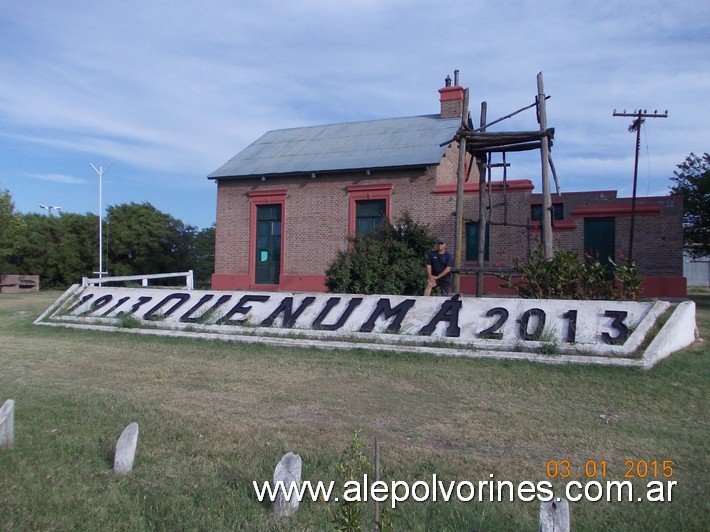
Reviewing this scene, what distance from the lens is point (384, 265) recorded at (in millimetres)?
14086

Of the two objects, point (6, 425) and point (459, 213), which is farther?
point (459, 213)

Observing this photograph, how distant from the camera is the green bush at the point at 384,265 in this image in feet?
44.7

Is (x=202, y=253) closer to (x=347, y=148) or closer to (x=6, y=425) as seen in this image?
(x=347, y=148)

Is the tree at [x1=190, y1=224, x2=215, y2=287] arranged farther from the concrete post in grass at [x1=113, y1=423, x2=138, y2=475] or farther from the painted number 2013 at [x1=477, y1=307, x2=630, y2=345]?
the concrete post in grass at [x1=113, y1=423, x2=138, y2=475]

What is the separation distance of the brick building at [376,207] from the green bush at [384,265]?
3673 mm

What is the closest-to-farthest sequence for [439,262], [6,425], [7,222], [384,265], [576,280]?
[6,425] < [576,280] < [439,262] < [384,265] < [7,222]

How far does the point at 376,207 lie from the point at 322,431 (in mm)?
17021

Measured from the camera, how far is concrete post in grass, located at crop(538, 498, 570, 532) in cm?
280

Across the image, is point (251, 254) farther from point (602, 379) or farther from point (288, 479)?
point (288, 479)

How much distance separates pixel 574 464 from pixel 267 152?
22.7 m

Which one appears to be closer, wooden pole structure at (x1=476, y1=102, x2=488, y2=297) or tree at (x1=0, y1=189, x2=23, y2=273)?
wooden pole structure at (x1=476, y1=102, x2=488, y2=297)

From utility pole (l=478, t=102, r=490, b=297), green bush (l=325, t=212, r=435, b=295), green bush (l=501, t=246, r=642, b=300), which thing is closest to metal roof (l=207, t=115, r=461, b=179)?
green bush (l=325, t=212, r=435, b=295)

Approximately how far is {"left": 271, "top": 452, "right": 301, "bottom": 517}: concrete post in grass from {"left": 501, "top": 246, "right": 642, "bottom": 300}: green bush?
6.90 m
